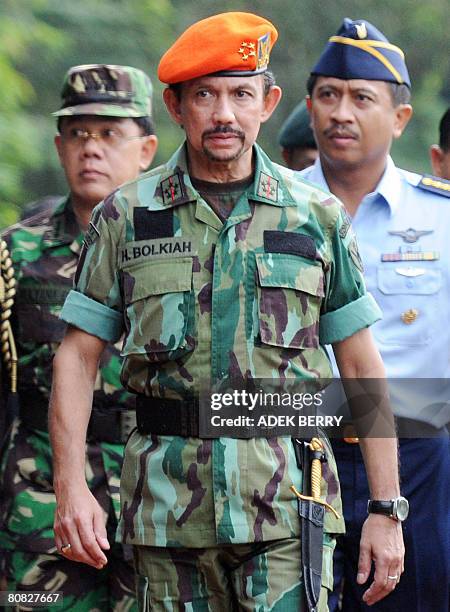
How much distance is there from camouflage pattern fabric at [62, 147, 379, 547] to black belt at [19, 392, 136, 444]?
1234 mm

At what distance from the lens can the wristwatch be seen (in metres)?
4.86

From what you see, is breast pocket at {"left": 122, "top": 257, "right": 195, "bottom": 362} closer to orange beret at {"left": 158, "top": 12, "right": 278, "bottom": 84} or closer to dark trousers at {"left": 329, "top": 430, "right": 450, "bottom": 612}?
orange beret at {"left": 158, "top": 12, "right": 278, "bottom": 84}

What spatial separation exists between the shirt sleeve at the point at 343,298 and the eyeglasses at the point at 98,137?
194cm

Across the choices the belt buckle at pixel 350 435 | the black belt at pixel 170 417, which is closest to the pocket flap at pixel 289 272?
the black belt at pixel 170 417

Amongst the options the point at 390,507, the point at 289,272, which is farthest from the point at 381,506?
the point at 289,272

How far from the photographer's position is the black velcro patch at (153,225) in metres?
4.88

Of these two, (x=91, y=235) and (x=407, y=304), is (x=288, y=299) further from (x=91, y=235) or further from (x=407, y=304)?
(x=407, y=304)

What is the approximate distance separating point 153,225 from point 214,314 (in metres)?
0.35

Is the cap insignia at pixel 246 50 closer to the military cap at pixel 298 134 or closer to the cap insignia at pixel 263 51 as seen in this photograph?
the cap insignia at pixel 263 51

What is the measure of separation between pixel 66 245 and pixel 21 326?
36 cm

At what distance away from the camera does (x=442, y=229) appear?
6305 mm

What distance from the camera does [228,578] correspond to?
4.78 metres

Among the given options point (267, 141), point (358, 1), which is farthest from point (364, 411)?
point (358, 1)

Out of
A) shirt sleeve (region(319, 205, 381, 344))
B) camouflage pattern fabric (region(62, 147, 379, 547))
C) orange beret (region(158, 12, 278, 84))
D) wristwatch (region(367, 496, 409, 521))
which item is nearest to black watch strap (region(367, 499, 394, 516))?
wristwatch (region(367, 496, 409, 521))
